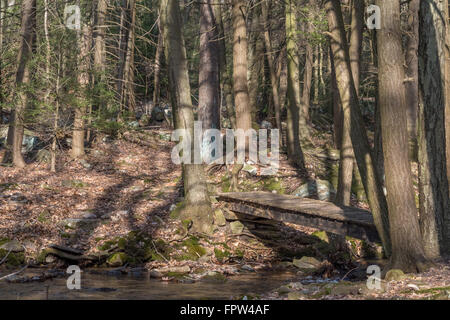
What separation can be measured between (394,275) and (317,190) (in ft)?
27.4

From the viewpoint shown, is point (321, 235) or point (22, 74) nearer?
point (321, 235)

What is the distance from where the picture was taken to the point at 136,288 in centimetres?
953

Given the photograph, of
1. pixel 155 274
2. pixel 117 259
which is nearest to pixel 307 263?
pixel 155 274

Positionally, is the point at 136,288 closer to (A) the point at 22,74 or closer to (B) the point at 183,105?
(B) the point at 183,105

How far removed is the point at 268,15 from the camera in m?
20.6

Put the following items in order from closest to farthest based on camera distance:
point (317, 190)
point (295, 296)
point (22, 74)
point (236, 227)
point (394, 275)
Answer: point (295, 296), point (394, 275), point (236, 227), point (317, 190), point (22, 74)

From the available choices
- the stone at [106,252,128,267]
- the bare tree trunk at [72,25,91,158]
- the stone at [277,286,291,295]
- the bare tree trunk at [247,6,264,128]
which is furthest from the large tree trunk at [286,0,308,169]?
the stone at [277,286,291,295]

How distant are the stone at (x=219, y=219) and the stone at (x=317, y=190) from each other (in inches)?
120

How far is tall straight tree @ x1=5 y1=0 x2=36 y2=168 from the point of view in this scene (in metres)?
16.6

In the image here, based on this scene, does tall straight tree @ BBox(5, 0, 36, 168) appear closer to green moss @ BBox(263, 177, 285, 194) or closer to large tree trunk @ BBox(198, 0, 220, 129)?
large tree trunk @ BBox(198, 0, 220, 129)

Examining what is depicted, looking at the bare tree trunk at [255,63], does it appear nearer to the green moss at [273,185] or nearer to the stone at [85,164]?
the green moss at [273,185]

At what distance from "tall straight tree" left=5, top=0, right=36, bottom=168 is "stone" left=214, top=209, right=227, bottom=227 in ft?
22.6
